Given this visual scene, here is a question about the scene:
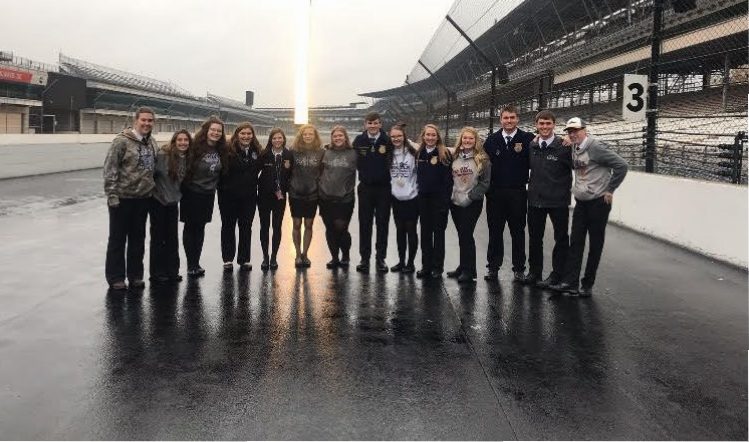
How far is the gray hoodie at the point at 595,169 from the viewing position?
4.87 m

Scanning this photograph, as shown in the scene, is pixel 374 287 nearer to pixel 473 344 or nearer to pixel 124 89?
pixel 473 344

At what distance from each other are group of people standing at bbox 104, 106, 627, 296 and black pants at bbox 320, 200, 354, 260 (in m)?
0.01

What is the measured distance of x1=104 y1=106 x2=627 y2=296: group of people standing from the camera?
5.09 meters

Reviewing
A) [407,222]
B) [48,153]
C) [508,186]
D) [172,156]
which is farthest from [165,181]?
[48,153]

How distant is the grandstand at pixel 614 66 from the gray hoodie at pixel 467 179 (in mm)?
3650

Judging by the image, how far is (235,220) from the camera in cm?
600

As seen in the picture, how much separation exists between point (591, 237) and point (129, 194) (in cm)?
428

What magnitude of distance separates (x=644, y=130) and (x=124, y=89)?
49259 millimetres

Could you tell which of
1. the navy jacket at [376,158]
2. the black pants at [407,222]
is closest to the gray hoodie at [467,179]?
the black pants at [407,222]

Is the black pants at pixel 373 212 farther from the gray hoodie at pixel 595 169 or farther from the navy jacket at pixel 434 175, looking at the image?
the gray hoodie at pixel 595 169

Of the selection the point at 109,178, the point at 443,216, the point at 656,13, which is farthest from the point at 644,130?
the point at 109,178

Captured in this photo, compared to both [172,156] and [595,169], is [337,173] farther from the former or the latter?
[595,169]

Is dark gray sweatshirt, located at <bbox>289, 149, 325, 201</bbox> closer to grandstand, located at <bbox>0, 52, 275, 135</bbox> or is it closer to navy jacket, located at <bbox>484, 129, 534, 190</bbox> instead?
navy jacket, located at <bbox>484, 129, 534, 190</bbox>

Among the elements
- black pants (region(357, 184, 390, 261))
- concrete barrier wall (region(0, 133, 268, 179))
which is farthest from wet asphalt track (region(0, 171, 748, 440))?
concrete barrier wall (region(0, 133, 268, 179))
